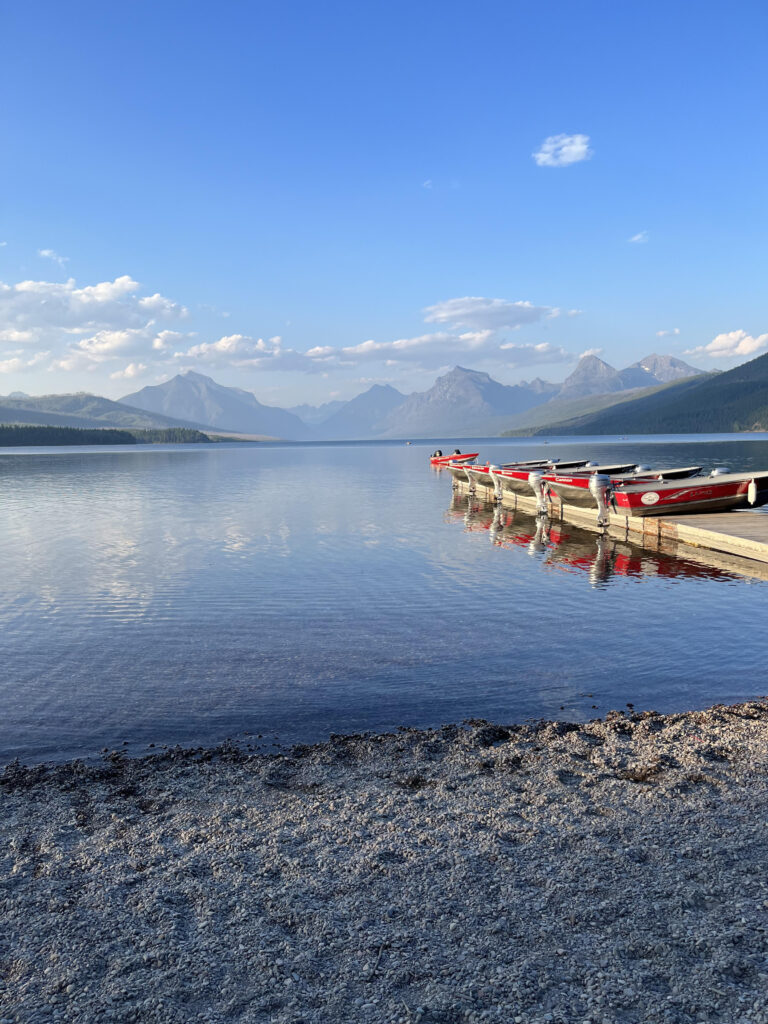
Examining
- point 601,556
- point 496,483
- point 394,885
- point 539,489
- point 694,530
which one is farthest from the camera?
point 496,483

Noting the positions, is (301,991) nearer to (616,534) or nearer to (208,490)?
(616,534)

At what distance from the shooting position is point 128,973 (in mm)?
5105

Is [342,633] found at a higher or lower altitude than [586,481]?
lower

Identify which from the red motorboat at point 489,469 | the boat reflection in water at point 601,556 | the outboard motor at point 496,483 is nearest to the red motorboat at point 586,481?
the boat reflection in water at point 601,556

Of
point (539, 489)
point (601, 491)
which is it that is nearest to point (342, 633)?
point (601, 491)

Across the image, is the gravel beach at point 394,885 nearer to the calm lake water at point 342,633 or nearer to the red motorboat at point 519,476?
the calm lake water at point 342,633

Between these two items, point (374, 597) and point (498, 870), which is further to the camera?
point (374, 597)

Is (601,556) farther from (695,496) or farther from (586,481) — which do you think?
(586,481)

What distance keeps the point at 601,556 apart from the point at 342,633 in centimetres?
1537

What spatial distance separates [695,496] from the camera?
105 feet

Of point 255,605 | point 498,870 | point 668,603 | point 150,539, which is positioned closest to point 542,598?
point 668,603

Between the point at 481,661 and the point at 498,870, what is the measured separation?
7539mm

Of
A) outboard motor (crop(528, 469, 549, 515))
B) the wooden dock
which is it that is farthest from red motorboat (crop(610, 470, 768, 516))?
outboard motor (crop(528, 469, 549, 515))

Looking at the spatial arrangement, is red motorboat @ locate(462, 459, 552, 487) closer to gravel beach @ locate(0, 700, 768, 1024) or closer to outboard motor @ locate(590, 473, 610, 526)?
outboard motor @ locate(590, 473, 610, 526)
